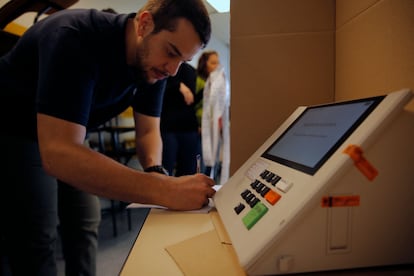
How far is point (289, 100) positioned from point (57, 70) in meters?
0.49

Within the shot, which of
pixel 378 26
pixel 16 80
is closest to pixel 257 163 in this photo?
pixel 378 26

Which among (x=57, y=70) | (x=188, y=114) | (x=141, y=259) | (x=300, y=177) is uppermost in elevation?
(x=57, y=70)

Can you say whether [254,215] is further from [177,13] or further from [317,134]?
[177,13]

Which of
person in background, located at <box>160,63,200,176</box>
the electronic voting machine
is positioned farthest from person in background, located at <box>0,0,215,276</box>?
person in background, located at <box>160,63,200,176</box>

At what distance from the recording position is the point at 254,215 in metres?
0.35

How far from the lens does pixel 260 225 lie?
1.05 feet

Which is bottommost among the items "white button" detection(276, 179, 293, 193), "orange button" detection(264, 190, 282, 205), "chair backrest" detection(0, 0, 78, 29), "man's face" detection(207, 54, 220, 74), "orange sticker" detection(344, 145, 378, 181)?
"orange button" detection(264, 190, 282, 205)

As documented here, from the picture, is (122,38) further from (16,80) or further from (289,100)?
(289,100)

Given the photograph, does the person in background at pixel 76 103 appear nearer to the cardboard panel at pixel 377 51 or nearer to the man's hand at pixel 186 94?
the cardboard panel at pixel 377 51

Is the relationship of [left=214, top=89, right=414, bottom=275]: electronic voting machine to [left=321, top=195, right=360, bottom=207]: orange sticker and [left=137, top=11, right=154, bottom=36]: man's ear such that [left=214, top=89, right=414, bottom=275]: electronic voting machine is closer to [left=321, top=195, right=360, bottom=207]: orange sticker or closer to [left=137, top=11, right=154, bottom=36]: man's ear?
[left=321, top=195, right=360, bottom=207]: orange sticker

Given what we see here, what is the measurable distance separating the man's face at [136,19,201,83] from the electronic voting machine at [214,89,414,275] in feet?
1.61

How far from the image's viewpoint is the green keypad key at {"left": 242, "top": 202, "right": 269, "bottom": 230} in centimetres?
34

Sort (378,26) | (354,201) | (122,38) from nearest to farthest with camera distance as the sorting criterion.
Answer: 1. (354,201)
2. (378,26)
3. (122,38)

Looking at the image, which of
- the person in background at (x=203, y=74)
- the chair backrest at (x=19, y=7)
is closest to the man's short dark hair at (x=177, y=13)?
the chair backrest at (x=19, y=7)
